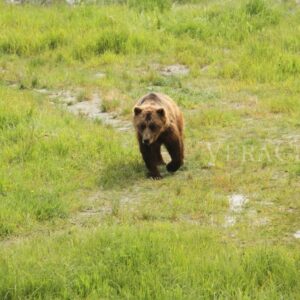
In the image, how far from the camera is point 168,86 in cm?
1195

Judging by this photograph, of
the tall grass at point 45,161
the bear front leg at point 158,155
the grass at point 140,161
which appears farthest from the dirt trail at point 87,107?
Result: the bear front leg at point 158,155

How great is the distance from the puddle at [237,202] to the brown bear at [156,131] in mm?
1077

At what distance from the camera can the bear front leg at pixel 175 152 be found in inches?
323

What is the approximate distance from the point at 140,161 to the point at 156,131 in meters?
0.79

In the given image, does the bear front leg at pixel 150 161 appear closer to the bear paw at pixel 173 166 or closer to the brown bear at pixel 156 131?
the brown bear at pixel 156 131

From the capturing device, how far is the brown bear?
798cm

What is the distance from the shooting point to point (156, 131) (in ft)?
26.3

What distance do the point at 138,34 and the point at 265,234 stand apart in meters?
8.11

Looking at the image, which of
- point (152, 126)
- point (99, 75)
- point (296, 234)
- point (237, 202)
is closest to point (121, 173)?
point (152, 126)

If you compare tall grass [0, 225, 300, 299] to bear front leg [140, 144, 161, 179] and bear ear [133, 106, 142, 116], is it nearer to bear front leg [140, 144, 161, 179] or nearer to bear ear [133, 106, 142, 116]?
bear front leg [140, 144, 161, 179]

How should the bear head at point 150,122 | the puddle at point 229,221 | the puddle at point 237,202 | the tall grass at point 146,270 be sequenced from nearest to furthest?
the tall grass at point 146,270, the puddle at point 229,221, the puddle at point 237,202, the bear head at point 150,122

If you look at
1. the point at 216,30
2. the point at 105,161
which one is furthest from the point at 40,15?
the point at 105,161

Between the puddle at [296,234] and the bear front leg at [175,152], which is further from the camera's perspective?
the bear front leg at [175,152]

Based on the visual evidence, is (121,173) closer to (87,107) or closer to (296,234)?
(296,234)
